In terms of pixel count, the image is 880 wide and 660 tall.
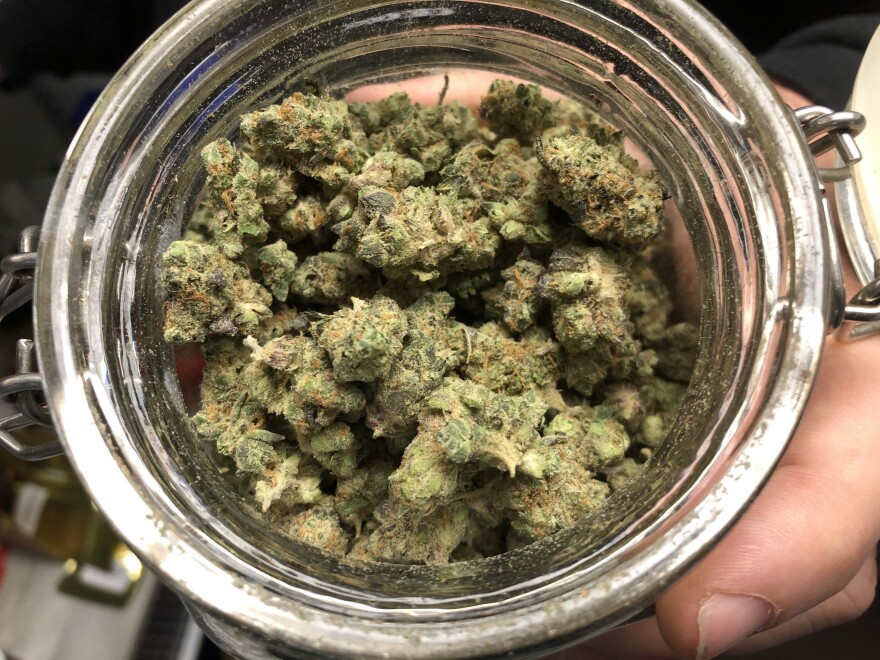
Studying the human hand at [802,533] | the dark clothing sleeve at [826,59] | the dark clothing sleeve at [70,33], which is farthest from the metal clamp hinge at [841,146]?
the dark clothing sleeve at [70,33]

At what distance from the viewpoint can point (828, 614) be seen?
0.94 m

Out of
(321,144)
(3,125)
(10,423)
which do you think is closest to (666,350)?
(321,144)

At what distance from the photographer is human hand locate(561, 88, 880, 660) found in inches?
23.0

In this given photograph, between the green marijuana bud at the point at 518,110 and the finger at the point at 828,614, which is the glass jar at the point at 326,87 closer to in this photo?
the green marijuana bud at the point at 518,110

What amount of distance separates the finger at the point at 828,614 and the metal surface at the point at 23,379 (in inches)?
35.6

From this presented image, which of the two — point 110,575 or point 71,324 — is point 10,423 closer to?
point 71,324

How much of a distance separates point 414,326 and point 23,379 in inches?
13.3

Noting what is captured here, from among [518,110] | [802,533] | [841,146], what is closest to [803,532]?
[802,533]

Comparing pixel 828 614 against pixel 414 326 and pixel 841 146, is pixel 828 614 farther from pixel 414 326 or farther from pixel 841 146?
pixel 414 326

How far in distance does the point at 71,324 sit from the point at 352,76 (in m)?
0.36

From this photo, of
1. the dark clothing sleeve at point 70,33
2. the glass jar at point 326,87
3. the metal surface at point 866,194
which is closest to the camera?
the glass jar at point 326,87

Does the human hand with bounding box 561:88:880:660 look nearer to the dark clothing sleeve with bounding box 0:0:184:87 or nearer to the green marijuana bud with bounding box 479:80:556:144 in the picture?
the green marijuana bud with bounding box 479:80:556:144

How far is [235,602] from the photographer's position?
1.42 feet

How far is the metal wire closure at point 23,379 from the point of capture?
56cm
